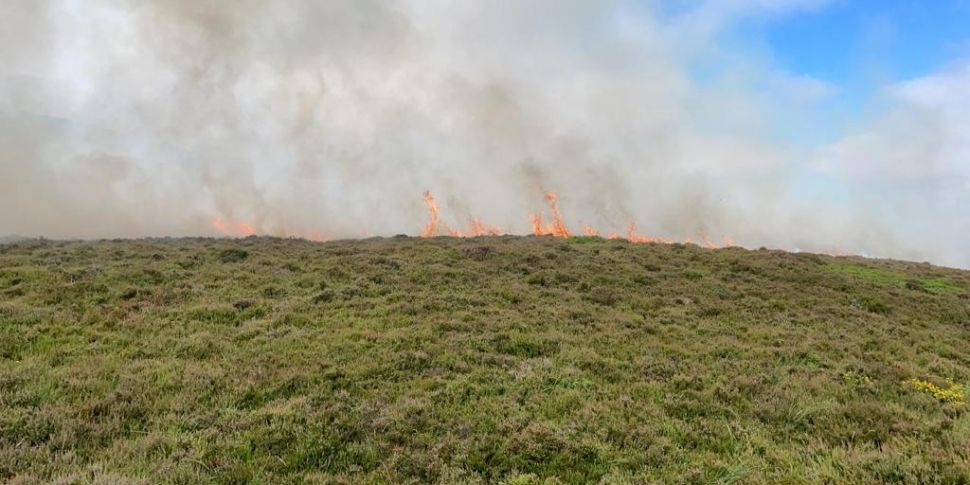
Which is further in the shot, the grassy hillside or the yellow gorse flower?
the yellow gorse flower

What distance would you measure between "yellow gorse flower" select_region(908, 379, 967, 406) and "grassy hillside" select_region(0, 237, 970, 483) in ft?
0.17

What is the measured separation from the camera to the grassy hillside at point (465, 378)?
314 inches

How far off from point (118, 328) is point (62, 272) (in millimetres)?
10051

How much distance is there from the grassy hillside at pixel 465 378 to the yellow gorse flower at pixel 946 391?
0.05 m

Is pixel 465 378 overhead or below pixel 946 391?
below

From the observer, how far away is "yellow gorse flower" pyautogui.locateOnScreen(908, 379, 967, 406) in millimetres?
11371

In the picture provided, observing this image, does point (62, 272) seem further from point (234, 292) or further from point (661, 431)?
point (661, 431)

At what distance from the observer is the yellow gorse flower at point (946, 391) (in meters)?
11.4

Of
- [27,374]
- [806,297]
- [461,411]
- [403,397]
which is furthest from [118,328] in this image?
[806,297]

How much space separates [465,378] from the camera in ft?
38.5

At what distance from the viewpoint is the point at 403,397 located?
34.3ft

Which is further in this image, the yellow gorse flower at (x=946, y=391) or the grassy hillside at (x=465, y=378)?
the yellow gorse flower at (x=946, y=391)

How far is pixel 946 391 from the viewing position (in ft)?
38.5

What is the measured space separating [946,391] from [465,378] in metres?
10.6
